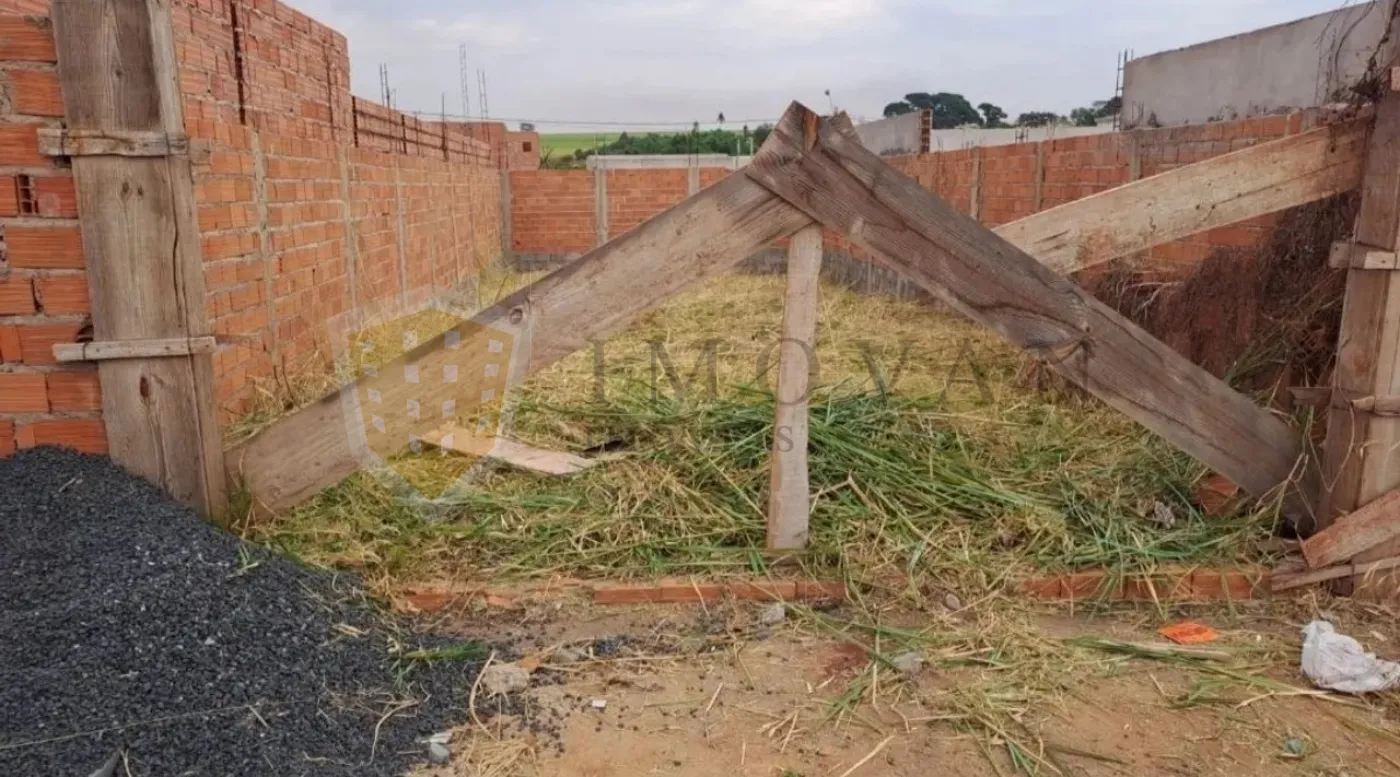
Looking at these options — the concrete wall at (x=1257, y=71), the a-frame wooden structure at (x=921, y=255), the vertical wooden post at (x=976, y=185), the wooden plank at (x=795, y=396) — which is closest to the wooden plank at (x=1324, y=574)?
the a-frame wooden structure at (x=921, y=255)

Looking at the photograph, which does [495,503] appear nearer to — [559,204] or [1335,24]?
[1335,24]

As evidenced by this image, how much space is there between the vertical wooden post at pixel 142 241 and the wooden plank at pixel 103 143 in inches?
0.6

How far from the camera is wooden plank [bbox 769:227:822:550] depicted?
10.2 feet

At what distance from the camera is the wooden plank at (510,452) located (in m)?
4.14

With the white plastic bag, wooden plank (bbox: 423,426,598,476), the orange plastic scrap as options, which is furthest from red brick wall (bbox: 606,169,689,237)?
the white plastic bag

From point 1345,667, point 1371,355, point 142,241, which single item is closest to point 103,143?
point 142,241

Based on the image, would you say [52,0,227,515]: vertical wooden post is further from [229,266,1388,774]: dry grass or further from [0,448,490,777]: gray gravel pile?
[229,266,1388,774]: dry grass

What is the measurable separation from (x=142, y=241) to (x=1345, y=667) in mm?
3917

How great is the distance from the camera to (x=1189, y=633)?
10.2 ft

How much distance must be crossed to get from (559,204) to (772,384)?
12419 millimetres

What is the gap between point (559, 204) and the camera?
17094 millimetres

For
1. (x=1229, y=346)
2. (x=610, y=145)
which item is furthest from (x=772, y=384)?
(x=610, y=145)

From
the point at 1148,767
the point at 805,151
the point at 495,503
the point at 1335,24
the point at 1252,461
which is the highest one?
the point at 1335,24

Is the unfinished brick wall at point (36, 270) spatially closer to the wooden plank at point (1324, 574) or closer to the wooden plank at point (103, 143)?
the wooden plank at point (103, 143)
